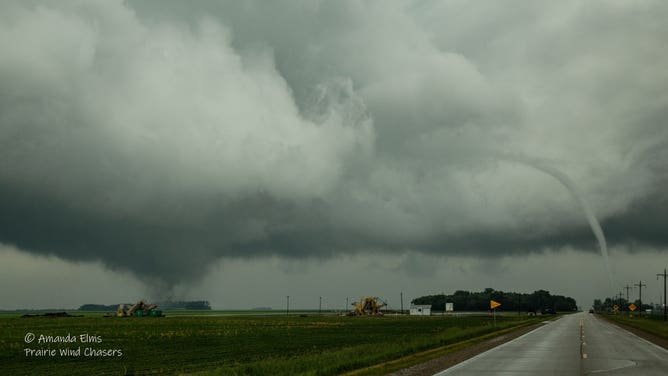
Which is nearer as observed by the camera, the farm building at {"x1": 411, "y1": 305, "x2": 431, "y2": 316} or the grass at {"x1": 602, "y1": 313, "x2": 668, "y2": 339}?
the grass at {"x1": 602, "y1": 313, "x2": 668, "y2": 339}

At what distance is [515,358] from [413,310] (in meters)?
143

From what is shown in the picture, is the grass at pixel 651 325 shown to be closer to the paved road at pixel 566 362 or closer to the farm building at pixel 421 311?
the paved road at pixel 566 362

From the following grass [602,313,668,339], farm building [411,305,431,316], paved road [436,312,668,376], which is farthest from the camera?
farm building [411,305,431,316]

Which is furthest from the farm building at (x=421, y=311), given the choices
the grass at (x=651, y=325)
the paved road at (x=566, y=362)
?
the paved road at (x=566, y=362)

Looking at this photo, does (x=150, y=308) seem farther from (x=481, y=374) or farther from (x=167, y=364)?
(x=481, y=374)

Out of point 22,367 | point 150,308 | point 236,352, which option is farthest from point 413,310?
point 22,367

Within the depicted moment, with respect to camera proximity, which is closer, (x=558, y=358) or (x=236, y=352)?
(x=558, y=358)

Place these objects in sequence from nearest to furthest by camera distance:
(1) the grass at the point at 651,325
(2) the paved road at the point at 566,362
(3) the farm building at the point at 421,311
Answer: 1. (2) the paved road at the point at 566,362
2. (1) the grass at the point at 651,325
3. (3) the farm building at the point at 421,311

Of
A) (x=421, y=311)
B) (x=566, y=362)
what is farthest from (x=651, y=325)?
(x=421, y=311)

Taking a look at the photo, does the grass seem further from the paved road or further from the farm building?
the farm building

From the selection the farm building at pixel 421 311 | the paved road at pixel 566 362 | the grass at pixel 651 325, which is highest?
the paved road at pixel 566 362

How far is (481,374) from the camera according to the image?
21344 millimetres

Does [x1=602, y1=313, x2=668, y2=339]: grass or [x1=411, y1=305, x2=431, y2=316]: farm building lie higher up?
[x1=602, y1=313, x2=668, y2=339]: grass

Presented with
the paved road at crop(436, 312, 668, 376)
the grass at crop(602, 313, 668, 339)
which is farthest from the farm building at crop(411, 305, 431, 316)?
the paved road at crop(436, 312, 668, 376)
